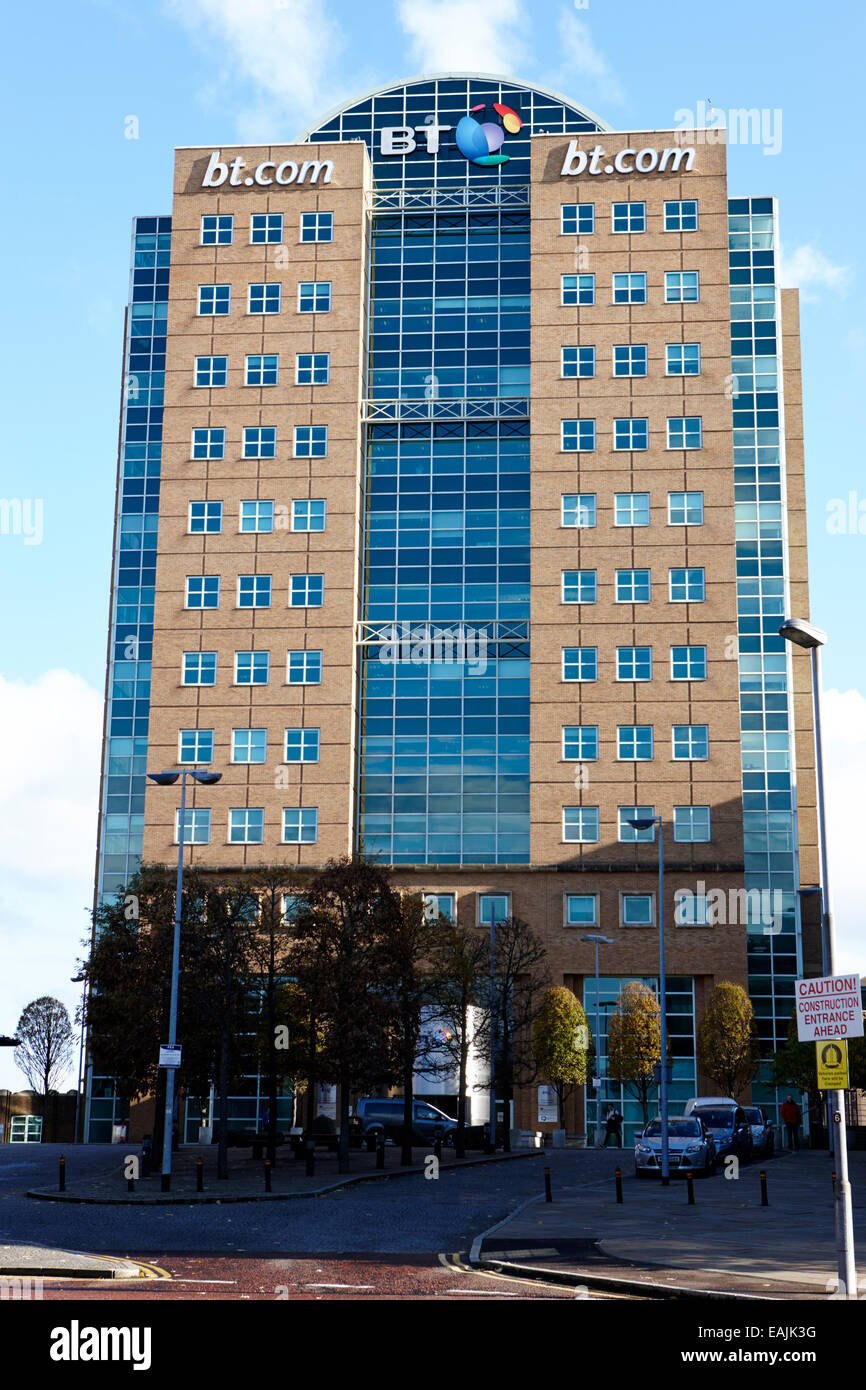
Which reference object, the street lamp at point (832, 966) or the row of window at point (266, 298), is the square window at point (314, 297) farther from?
the street lamp at point (832, 966)

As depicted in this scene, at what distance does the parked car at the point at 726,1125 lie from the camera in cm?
4512

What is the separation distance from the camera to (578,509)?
260 ft

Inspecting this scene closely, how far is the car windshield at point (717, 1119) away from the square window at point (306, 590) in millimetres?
38737

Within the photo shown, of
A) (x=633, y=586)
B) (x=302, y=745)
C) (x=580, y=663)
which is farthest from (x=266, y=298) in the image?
(x=580, y=663)

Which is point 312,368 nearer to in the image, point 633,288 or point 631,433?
point 631,433

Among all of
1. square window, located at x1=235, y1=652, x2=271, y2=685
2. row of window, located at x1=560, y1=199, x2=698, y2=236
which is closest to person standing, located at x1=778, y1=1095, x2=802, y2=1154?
square window, located at x1=235, y1=652, x2=271, y2=685

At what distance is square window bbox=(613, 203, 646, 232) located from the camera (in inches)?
3243

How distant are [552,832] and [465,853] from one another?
14.9 ft

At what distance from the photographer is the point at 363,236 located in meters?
83.3

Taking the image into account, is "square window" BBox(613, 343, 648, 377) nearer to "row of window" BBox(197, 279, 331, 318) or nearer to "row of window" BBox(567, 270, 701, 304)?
"row of window" BBox(567, 270, 701, 304)

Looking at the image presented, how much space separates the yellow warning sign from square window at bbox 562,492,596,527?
203 ft

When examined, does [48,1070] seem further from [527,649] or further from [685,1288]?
[685,1288]

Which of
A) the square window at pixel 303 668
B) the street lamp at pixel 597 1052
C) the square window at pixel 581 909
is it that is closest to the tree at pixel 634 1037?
the street lamp at pixel 597 1052
